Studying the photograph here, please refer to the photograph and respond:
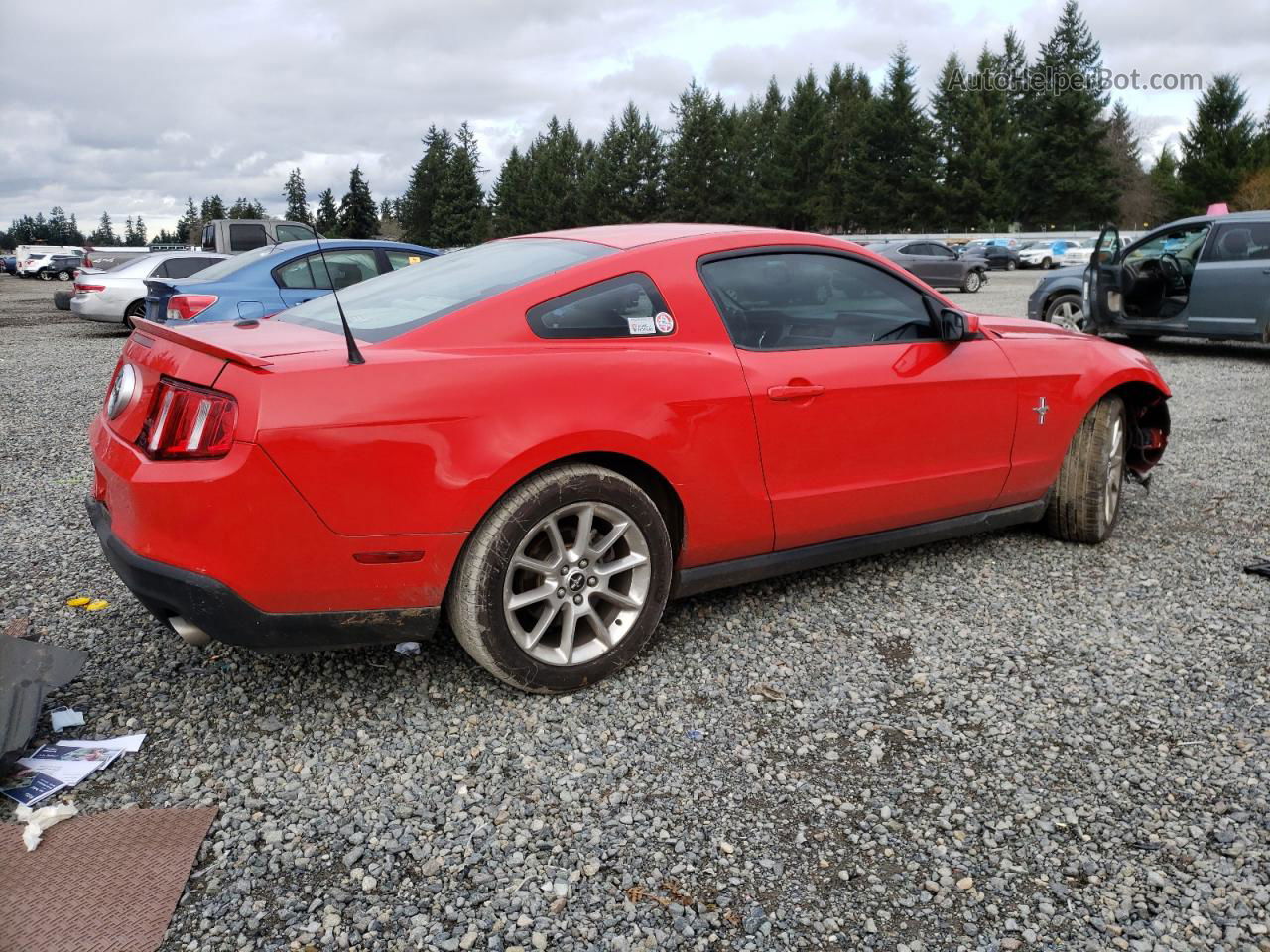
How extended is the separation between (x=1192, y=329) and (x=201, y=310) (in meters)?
10.5

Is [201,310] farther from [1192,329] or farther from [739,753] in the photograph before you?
[1192,329]

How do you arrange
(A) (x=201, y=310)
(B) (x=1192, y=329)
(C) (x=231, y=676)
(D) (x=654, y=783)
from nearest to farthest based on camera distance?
(D) (x=654, y=783) < (C) (x=231, y=676) < (A) (x=201, y=310) < (B) (x=1192, y=329)

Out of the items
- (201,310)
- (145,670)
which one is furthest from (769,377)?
(201,310)

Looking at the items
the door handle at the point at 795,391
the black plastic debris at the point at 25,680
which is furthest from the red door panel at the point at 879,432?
the black plastic debris at the point at 25,680

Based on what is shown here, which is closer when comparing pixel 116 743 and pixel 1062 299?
pixel 116 743

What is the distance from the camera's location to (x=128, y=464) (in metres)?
2.94

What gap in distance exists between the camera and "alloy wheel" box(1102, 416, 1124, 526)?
Result: 4793mm

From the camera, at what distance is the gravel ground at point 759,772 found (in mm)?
2260

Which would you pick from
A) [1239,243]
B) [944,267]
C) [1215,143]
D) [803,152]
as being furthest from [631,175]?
[1239,243]

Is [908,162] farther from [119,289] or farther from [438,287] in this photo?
[438,287]

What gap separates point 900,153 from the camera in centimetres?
6625

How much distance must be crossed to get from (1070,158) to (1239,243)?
56365 mm

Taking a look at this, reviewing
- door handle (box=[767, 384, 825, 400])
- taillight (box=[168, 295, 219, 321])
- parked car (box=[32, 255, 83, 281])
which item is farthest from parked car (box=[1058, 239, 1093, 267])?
parked car (box=[32, 255, 83, 281])

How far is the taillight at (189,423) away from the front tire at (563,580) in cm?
75
